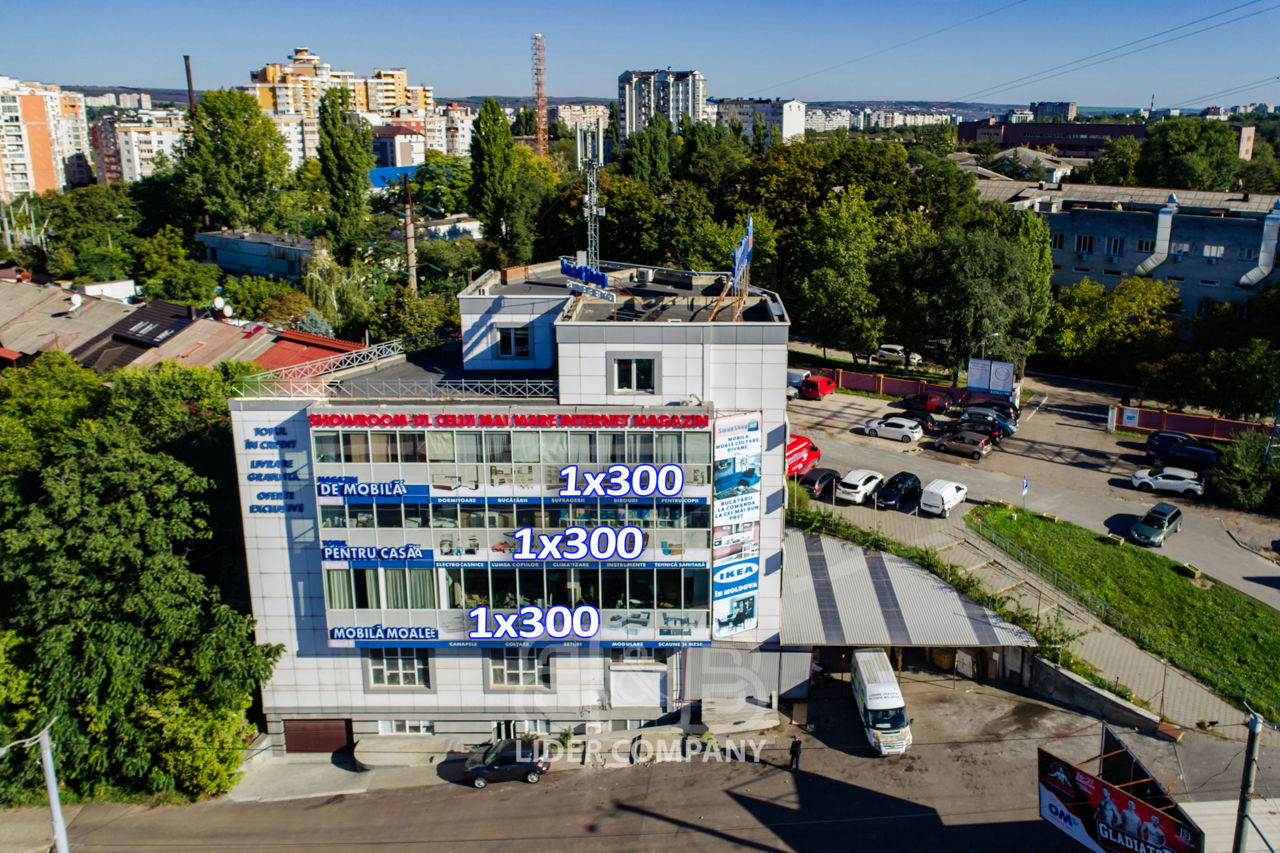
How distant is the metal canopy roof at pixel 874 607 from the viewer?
32.4 meters

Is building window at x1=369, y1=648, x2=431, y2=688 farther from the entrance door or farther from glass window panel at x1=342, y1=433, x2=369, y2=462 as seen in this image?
glass window panel at x1=342, y1=433, x2=369, y2=462

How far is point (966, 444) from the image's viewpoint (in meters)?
52.4

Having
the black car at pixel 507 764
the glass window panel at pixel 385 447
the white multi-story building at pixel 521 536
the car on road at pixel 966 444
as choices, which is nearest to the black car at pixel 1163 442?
the car on road at pixel 966 444

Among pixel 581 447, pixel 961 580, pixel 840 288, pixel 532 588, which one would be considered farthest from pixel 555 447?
pixel 840 288

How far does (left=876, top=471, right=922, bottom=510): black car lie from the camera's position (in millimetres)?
45594

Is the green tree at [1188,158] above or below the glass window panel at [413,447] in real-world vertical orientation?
above

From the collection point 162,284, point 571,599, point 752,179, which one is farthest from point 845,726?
point 162,284

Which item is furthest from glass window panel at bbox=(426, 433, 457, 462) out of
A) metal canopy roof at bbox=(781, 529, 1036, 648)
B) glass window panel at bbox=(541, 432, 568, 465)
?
metal canopy roof at bbox=(781, 529, 1036, 648)

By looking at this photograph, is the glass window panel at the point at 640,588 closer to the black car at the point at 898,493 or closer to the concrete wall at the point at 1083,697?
the concrete wall at the point at 1083,697

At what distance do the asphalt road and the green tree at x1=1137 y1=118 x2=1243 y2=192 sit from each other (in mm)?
63484

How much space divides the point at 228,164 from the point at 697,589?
87659 mm

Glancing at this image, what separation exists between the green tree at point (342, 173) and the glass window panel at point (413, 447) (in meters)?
59.9

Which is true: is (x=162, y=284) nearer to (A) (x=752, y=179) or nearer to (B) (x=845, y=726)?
(A) (x=752, y=179)

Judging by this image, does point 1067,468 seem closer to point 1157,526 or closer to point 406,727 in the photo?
point 1157,526
